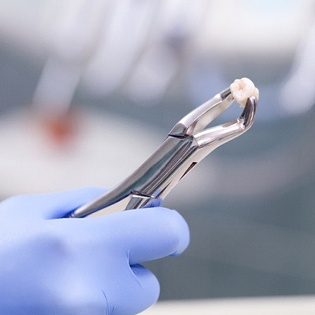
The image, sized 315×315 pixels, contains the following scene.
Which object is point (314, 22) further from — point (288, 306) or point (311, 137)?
point (288, 306)

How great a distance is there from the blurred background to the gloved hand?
2.44 ft

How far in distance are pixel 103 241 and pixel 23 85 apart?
0.83 meters

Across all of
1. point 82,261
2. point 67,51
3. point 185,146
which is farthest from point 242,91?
point 67,51

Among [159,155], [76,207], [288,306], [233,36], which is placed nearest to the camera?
[159,155]

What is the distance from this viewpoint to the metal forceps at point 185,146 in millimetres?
452

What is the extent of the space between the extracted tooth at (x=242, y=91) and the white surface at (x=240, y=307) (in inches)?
30.5

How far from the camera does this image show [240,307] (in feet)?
3.99

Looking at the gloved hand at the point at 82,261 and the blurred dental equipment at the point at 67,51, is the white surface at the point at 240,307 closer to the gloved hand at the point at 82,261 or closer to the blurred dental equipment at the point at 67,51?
the blurred dental equipment at the point at 67,51

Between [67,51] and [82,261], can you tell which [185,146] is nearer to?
[82,261]

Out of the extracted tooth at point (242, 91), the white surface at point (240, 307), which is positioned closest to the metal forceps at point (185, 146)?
the extracted tooth at point (242, 91)

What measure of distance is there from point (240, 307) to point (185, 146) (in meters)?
0.85

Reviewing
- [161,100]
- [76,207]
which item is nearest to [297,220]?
[161,100]

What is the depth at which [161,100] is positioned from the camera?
130cm

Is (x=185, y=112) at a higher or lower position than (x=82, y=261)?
higher
